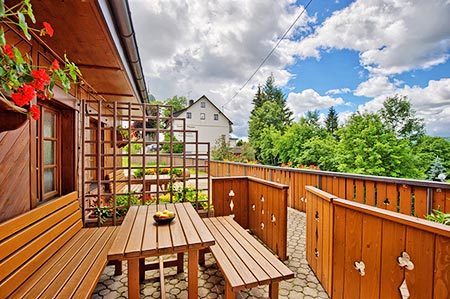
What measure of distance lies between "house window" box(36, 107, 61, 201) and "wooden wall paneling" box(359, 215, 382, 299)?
124 inches

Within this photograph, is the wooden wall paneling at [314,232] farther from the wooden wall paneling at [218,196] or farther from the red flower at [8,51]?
the red flower at [8,51]

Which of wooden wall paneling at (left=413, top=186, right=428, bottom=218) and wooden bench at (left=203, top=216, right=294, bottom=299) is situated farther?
wooden wall paneling at (left=413, top=186, right=428, bottom=218)

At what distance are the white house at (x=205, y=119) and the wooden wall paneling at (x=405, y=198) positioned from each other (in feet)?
66.5

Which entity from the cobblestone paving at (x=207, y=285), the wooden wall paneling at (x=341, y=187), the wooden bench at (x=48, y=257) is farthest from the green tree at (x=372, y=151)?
the wooden bench at (x=48, y=257)

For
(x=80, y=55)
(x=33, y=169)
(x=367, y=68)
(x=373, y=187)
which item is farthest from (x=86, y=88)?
(x=367, y=68)

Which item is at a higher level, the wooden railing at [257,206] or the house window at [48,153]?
the house window at [48,153]

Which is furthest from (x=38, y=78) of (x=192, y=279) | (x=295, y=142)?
(x=295, y=142)

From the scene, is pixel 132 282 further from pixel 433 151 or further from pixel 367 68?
pixel 367 68

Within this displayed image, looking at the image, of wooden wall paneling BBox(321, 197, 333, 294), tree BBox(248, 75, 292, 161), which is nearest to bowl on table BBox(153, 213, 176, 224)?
wooden wall paneling BBox(321, 197, 333, 294)

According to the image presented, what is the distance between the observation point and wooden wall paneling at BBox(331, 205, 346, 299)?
177 cm

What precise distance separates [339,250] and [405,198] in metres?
1.62

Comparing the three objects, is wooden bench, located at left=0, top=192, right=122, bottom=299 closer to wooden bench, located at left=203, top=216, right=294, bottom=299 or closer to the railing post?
wooden bench, located at left=203, top=216, right=294, bottom=299

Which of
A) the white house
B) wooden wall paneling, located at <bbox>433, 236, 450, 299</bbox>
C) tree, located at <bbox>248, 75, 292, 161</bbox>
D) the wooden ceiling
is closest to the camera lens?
wooden wall paneling, located at <bbox>433, 236, 450, 299</bbox>

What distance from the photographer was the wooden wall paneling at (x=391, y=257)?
129cm
